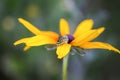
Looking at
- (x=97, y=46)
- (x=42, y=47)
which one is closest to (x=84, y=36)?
(x=97, y=46)

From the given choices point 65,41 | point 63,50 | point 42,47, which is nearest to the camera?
point 63,50

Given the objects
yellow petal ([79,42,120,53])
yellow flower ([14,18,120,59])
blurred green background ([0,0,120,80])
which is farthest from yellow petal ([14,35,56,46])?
blurred green background ([0,0,120,80])

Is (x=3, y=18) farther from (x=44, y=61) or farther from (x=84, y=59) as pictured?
(x=84, y=59)

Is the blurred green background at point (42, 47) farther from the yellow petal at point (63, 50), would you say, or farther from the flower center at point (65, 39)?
the yellow petal at point (63, 50)

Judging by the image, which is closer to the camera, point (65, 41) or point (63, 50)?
point (63, 50)

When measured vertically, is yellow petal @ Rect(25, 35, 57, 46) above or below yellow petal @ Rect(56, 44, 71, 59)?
above

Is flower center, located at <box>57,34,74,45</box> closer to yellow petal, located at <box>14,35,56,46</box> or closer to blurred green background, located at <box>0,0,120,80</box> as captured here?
yellow petal, located at <box>14,35,56,46</box>

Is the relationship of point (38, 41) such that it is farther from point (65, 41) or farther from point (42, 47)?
point (42, 47)

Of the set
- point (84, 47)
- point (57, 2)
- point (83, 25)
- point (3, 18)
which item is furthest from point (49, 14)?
point (84, 47)
